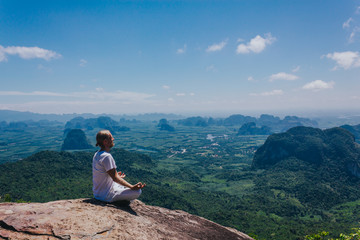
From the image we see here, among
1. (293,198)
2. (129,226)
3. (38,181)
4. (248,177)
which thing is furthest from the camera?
(248,177)

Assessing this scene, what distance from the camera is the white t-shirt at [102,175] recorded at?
6703 mm

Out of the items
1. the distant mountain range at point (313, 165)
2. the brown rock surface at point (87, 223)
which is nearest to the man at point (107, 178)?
the brown rock surface at point (87, 223)

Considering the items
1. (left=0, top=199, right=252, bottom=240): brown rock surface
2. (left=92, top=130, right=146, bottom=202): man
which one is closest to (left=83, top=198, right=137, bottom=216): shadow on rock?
(left=0, top=199, right=252, bottom=240): brown rock surface

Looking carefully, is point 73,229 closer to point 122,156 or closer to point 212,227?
point 212,227

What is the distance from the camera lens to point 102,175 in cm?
704

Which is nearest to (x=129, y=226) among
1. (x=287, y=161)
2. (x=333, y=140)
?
(x=287, y=161)

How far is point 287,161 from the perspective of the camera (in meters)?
154

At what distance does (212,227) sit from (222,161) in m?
185

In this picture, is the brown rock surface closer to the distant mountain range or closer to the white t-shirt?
the white t-shirt

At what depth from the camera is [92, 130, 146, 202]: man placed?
266 inches

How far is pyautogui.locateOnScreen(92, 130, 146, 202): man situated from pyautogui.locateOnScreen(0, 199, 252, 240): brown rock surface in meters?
0.38

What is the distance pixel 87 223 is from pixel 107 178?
156cm

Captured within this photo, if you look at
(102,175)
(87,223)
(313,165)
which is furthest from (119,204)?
(313,165)

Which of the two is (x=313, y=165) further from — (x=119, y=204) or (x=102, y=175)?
(x=102, y=175)
